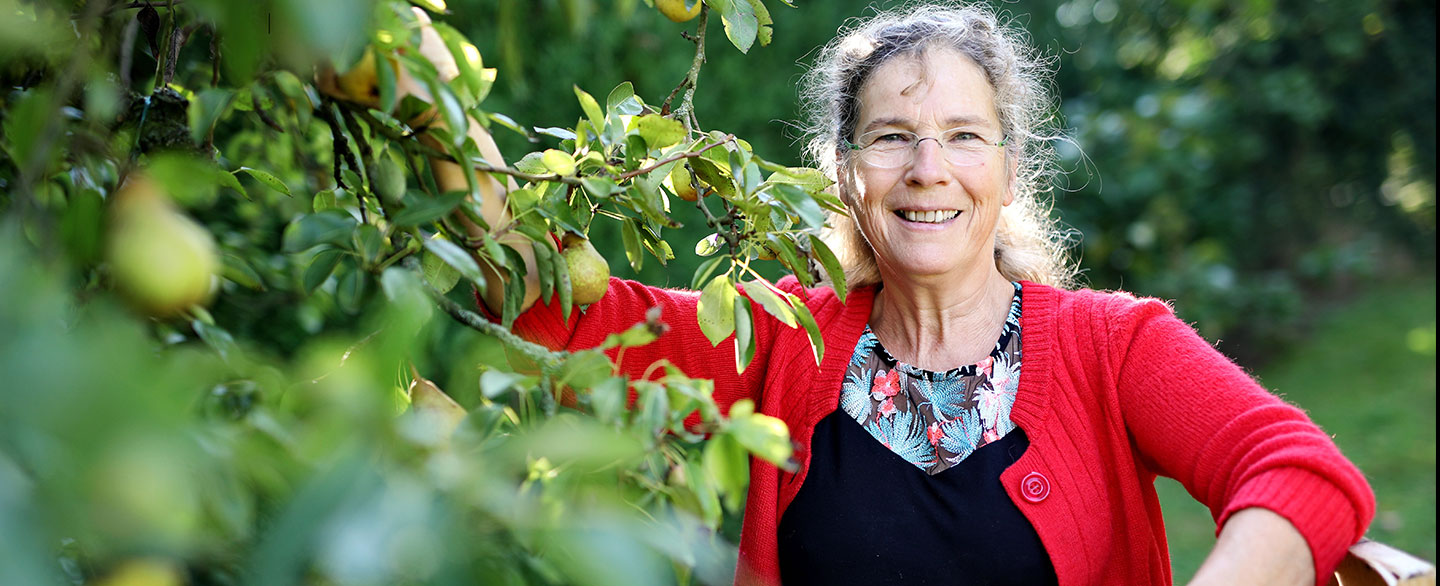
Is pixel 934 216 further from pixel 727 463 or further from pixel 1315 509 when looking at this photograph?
pixel 727 463

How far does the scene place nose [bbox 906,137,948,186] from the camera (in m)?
1.61

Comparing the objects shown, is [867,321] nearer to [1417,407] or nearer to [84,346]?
[84,346]

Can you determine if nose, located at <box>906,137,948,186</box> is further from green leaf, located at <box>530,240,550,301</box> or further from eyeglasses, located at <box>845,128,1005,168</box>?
green leaf, located at <box>530,240,550,301</box>

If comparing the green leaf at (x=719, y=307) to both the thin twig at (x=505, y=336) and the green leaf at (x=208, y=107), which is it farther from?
the green leaf at (x=208, y=107)

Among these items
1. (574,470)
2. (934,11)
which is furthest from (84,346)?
(934,11)

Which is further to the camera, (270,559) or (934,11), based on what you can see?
(934,11)

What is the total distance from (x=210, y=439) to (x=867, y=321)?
4.47 feet

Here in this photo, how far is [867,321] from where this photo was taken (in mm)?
1802

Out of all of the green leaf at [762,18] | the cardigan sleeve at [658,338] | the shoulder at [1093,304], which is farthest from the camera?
the shoulder at [1093,304]

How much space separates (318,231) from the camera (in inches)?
30.2

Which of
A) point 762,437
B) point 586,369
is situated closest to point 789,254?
point 586,369

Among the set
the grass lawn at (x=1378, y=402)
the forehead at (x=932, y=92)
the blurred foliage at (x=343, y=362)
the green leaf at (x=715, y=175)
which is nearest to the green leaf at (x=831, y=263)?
the blurred foliage at (x=343, y=362)

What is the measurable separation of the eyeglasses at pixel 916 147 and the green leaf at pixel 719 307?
2.04 ft

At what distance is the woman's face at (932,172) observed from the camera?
1.63m
